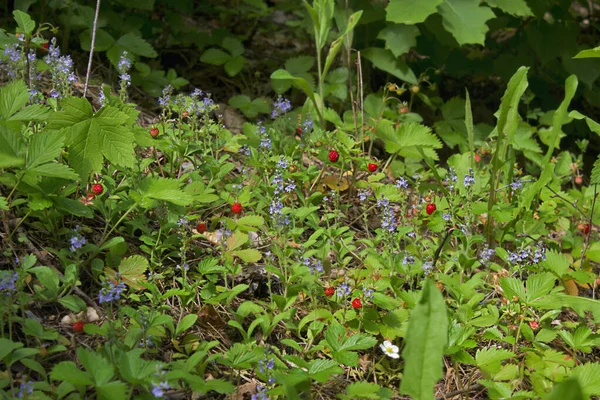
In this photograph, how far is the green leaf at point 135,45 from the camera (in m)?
3.50

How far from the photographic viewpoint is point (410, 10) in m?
3.33

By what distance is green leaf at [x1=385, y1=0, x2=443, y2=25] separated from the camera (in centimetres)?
327

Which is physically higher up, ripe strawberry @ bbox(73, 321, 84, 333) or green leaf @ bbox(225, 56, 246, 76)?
green leaf @ bbox(225, 56, 246, 76)

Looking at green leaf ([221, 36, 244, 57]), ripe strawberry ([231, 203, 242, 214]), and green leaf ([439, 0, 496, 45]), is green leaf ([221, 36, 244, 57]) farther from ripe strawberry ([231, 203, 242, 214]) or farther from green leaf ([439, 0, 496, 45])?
ripe strawberry ([231, 203, 242, 214])

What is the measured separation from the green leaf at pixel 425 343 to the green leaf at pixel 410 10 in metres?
1.92

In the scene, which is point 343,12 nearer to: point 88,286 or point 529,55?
point 529,55

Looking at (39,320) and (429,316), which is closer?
(429,316)

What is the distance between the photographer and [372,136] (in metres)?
3.42

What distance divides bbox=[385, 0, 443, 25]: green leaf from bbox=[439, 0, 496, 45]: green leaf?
0.15 m

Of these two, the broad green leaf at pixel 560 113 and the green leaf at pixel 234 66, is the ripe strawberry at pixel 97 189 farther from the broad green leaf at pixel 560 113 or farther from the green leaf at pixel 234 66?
the broad green leaf at pixel 560 113

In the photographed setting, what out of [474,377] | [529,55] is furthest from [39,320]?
[529,55]

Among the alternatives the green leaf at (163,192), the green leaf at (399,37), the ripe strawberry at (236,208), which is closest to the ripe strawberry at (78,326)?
the green leaf at (163,192)

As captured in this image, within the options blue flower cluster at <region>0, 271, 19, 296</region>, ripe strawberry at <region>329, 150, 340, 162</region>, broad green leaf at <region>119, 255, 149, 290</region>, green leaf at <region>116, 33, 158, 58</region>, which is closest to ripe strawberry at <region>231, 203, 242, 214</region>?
broad green leaf at <region>119, 255, 149, 290</region>

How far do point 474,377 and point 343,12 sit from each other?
223 centimetres
